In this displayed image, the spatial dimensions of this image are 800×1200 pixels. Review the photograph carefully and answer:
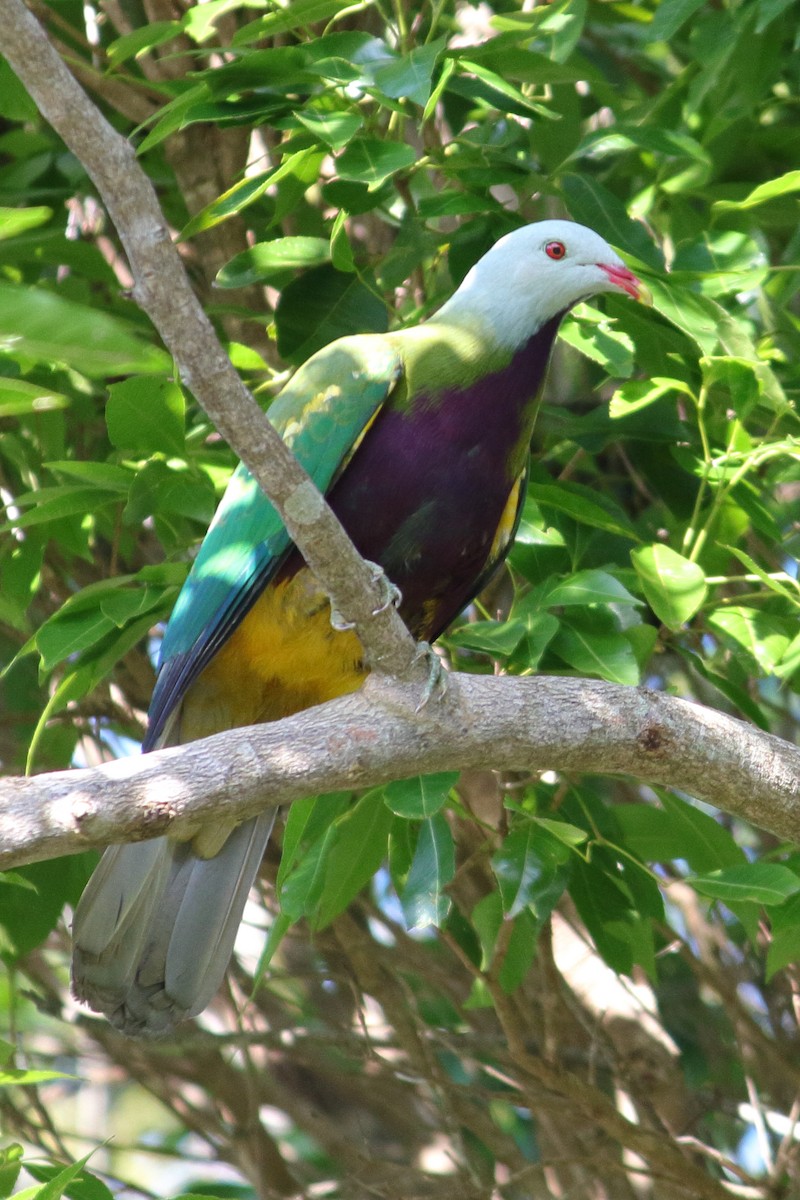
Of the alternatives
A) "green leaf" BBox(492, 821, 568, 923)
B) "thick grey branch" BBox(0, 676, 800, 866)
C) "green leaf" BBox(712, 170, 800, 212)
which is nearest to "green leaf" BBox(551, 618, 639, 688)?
"thick grey branch" BBox(0, 676, 800, 866)

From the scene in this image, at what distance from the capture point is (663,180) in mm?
2893

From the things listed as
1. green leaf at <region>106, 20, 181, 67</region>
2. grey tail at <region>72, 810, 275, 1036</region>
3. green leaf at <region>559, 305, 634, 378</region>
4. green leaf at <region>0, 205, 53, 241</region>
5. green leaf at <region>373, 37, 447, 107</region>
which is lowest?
grey tail at <region>72, 810, 275, 1036</region>

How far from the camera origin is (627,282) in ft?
8.21

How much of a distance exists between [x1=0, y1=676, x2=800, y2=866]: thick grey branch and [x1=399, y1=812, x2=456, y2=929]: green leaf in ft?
0.73

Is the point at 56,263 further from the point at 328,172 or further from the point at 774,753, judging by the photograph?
the point at 774,753

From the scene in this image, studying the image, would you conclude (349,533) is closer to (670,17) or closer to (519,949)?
(519,949)

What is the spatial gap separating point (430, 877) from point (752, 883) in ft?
1.59

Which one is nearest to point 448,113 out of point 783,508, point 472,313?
point 472,313

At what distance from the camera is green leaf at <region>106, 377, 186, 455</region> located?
2246 millimetres

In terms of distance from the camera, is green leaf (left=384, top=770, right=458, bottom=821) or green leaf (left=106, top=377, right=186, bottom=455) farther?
green leaf (left=106, top=377, right=186, bottom=455)

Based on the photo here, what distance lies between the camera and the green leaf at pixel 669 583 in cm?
213

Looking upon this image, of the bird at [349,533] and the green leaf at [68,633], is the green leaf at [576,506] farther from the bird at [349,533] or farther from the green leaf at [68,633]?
the green leaf at [68,633]

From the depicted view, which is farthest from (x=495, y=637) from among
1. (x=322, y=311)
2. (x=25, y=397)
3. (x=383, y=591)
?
(x=25, y=397)

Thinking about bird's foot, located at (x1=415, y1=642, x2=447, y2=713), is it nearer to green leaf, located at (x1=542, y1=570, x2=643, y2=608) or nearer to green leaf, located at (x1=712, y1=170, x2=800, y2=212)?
green leaf, located at (x1=542, y1=570, x2=643, y2=608)
